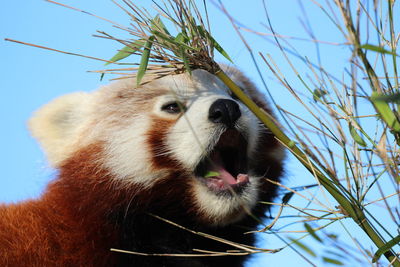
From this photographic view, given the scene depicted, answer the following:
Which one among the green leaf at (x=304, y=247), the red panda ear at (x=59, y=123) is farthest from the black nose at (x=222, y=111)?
the green leaf at (x=304, y=247)

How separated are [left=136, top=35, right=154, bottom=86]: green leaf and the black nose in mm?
572

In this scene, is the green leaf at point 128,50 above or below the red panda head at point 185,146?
above

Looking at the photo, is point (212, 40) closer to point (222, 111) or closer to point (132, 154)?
point (222, 111)

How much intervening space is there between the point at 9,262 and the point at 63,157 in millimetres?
792

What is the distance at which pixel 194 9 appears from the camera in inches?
95.3

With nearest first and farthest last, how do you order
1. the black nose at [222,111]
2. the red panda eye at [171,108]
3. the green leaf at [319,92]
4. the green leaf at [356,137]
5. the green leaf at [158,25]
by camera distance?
1. the green leaf at [356,137]
2. the green leaf at [319,92]
3. the green leaf at [158,25]
4. the black nose at [222,111]
5. the red panda eye at [171,108]

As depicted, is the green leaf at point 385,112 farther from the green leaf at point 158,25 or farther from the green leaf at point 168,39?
the green leaf at point 158,25

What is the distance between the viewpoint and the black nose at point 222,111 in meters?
2.77

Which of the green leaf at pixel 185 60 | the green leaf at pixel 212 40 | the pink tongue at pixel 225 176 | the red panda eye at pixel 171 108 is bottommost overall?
the pink tongue at pixel 225 176

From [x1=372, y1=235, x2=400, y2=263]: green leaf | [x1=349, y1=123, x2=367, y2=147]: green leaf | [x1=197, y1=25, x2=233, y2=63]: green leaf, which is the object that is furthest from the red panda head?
[x1=372, y1=235, x2=400, y2=263]: green leaf

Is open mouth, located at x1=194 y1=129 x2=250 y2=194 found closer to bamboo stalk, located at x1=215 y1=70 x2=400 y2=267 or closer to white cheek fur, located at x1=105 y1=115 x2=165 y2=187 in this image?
white cheek fur, located at x1=105 y1=115 x2=165 y2=187

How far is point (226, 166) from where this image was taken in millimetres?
2977

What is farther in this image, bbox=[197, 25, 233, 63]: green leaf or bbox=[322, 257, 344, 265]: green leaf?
bbox=[197, 25, 233, 63]: green leaf

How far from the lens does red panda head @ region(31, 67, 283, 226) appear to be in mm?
2812
